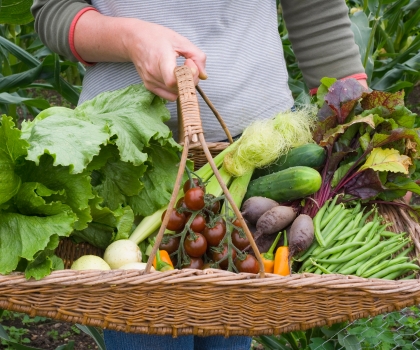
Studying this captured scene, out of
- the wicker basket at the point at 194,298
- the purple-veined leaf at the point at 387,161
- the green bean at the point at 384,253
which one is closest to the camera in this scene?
the wicker basket at the point at 194,298

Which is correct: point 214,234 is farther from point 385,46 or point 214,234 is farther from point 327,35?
point 385,46

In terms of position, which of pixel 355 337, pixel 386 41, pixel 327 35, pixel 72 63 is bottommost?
pixel 355 337

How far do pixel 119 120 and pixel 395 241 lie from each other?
684 mm

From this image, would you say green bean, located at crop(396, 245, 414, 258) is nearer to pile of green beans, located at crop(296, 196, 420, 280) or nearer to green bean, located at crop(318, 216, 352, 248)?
pile of green beans, located at crop(296, 196, 420, 280)

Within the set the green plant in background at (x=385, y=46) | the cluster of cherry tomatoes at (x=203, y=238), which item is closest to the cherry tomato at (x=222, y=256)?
the cluster of cherry tomatoes at (x=203, y=238)

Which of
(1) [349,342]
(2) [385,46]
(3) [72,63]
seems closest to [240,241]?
(1) [349,342]

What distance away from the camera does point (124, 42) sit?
131 cm

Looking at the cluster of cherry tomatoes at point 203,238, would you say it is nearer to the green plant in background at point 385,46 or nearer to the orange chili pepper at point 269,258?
the orange chili pepper at point 269,258

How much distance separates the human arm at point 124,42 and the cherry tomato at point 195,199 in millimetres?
217

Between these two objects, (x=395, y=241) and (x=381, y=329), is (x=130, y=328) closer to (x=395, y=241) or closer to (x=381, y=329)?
(x=395, y=241)

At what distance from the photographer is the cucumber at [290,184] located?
1416 mm

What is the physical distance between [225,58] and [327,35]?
1.25 ft

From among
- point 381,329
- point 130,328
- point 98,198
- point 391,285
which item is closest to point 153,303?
point 130,328

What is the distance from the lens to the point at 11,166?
1179 millimetres
